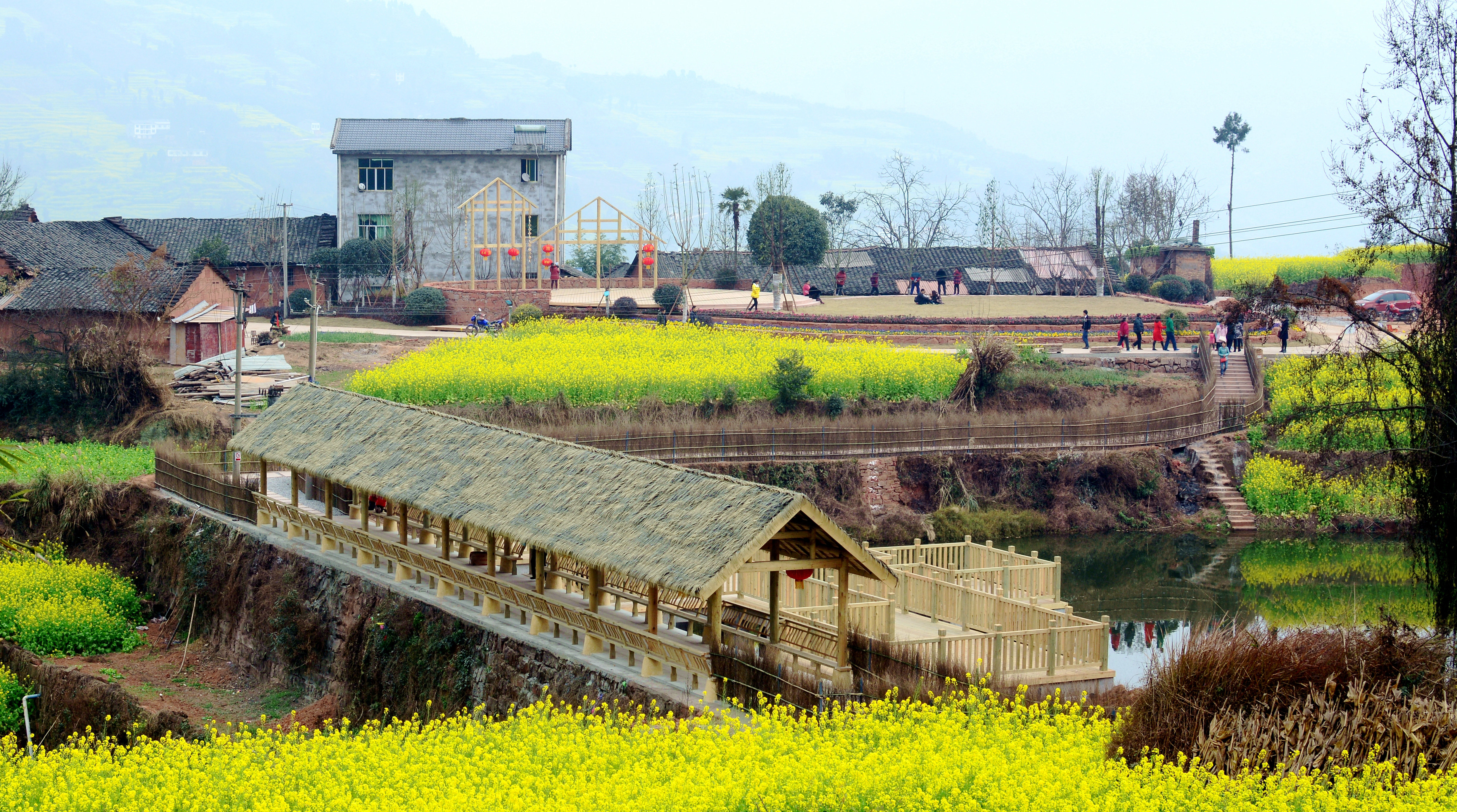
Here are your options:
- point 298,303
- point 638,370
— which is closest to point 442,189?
point 298,303

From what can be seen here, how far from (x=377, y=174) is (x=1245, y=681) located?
58059mm

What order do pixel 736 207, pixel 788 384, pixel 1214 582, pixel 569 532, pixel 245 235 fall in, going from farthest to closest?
1. pixel 245 235
2. pixel 736 207
3. pixel 788 384
4. pixel 1214 582
5. pixel 569 532

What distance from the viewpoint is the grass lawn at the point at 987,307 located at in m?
56.4

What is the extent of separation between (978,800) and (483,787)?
185 inches

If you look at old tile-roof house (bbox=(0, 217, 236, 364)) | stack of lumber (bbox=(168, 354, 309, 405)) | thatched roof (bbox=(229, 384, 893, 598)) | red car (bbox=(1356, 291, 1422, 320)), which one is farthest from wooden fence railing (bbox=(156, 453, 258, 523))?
red car (bbox=(1356, 291, 1422, 320))

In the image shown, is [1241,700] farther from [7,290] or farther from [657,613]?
[7,290]

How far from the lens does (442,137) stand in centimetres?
6844

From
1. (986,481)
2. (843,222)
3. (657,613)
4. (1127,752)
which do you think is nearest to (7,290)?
(986,481)

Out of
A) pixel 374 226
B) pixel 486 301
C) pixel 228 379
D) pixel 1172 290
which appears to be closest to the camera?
pixel 228 379

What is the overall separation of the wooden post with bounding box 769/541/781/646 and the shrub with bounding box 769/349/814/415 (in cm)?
2262

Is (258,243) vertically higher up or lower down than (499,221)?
lower down

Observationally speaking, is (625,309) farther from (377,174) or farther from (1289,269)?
(1289,269)

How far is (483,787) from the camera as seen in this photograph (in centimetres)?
1453

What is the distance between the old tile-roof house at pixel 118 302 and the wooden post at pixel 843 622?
103 feet
